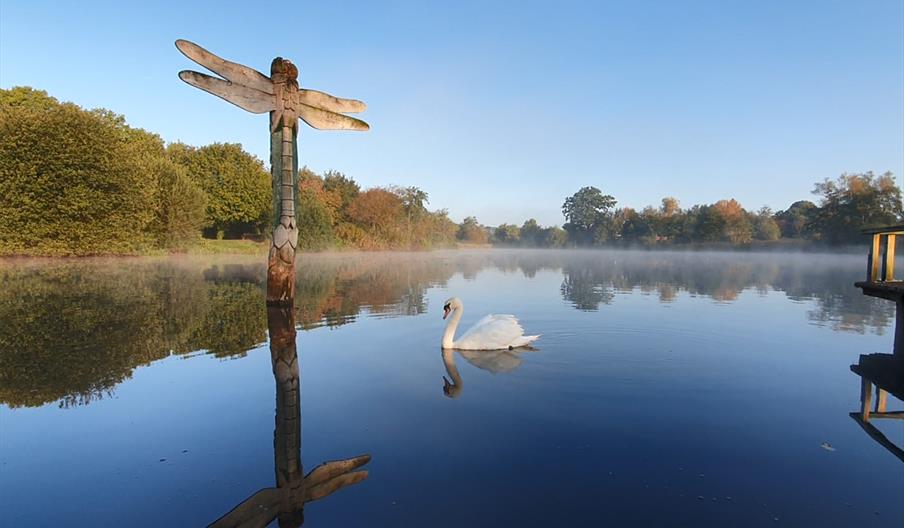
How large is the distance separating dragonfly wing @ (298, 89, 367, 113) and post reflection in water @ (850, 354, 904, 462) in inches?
469

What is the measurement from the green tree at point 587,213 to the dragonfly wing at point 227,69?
12885 cm

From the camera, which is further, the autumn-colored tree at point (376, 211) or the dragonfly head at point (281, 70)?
the autumn-colored tree at point (376, 211)

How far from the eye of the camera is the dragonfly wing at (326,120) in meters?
11.9

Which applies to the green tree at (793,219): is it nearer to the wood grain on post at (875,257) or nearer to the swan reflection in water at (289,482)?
the wood grain on post at (875,257)

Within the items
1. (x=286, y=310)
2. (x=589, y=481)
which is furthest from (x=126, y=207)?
(x=589, y=481)

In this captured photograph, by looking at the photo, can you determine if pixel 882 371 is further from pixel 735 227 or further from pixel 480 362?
pixel 735 227

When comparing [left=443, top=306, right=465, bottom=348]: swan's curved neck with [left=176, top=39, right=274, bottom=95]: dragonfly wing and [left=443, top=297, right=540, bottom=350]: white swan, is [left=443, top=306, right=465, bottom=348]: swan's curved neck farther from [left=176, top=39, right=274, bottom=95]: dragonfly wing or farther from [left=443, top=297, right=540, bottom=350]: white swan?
[left=176, top=39, right=274, bottom=95]: dragonfly wing

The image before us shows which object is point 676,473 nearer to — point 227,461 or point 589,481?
point 589,481

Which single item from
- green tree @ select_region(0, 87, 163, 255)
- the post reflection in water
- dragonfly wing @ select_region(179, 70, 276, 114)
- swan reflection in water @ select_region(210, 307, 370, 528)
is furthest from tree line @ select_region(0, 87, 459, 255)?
the post reflection in water

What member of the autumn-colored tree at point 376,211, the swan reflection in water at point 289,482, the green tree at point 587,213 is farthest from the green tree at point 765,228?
the swan reflection in water at point 289,482

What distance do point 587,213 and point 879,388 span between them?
139542mm

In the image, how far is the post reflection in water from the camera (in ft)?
15.6

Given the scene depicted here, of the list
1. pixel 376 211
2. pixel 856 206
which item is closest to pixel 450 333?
pixel 376 211

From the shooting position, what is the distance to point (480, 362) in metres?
7.77
